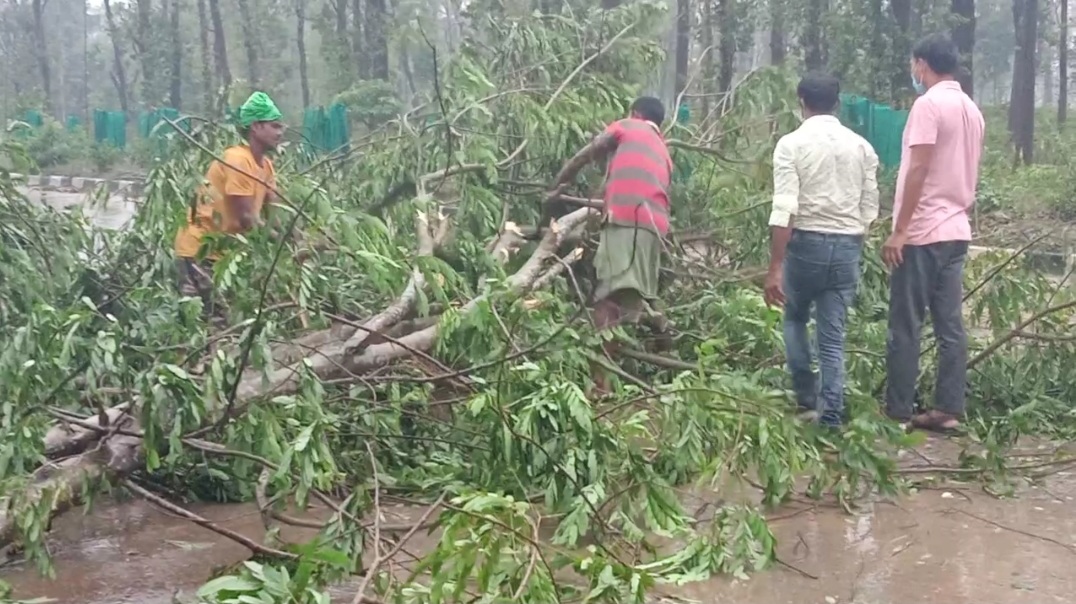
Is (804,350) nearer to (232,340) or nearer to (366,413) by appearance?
(366,413)

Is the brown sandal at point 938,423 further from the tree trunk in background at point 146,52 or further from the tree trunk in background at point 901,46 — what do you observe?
the tree trunk in background at point 146,52

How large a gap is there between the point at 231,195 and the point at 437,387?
1139mm

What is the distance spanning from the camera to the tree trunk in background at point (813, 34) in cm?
2048

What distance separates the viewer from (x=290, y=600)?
8.97 feet

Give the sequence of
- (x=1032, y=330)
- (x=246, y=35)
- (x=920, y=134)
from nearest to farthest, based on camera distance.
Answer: (x=920, y=134) → (x=1032, y=330) → (x=246, y=35)

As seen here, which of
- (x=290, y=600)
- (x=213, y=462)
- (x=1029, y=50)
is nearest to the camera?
(x=290, y=600)

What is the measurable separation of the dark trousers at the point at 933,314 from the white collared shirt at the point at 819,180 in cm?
33

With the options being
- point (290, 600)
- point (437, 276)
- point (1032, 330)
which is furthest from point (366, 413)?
point (1032, 330)

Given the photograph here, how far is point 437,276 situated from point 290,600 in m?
1.97

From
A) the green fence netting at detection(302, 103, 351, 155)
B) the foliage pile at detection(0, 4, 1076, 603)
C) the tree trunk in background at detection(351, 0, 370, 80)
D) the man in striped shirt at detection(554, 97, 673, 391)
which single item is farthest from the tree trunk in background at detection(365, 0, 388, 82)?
the man in striped shirt at detection(554, 97, 673, 391)

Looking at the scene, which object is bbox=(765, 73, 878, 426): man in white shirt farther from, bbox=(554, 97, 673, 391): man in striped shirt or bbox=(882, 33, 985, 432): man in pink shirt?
bbox=(554, 97, 673, 391): man in striped shirt

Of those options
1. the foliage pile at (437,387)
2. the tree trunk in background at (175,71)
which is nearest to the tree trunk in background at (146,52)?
the tree trunk in background at (175,71)

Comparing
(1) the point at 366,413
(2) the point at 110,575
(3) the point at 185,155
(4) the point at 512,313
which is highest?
(3) the point at 185,155

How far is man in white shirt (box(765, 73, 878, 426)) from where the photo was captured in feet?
15.9
